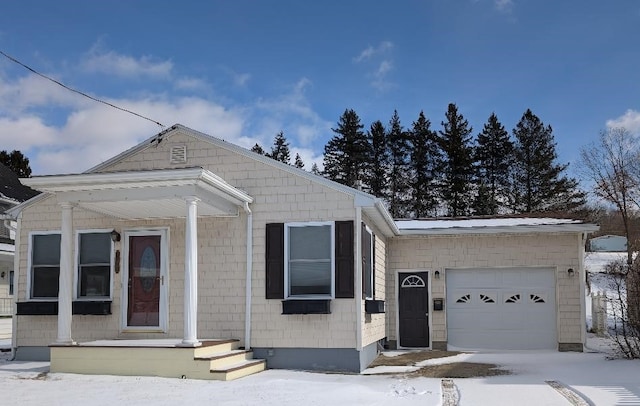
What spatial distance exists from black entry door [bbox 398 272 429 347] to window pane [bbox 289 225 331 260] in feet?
15.5

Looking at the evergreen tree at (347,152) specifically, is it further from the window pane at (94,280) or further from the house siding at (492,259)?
the window pane at (94,280)

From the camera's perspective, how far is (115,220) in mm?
11930

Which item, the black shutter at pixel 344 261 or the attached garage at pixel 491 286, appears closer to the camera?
the black shutter at pixel 344 261

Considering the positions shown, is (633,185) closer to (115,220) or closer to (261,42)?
(261,42)

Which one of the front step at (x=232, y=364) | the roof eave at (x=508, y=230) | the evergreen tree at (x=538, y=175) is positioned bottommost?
the front step at (x=232, y=364)

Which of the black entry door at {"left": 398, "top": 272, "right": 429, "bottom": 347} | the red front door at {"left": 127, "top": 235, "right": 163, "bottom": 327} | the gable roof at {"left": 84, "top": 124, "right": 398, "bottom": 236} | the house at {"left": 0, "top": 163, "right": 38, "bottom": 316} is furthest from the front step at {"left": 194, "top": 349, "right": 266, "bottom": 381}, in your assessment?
the house at {"left": 0, "top": 163, "right": 38, "bottom": 316}

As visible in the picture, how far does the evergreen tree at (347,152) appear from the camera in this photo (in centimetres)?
3703

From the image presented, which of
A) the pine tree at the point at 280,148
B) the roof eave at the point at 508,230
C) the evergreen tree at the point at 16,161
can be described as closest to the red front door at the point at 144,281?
the roof eave at the point at 508,230

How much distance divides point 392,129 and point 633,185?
43.1 ft

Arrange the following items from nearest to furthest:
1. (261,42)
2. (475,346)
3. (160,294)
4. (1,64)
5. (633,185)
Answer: (1,64) → (160,294) → (261,42) → (475,346) → (633,185)

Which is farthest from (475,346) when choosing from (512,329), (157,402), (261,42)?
(157,402)

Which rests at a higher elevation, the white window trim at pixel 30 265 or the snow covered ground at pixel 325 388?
the white window trim at pixel 30 265

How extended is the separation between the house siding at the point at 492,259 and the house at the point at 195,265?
1.62 m

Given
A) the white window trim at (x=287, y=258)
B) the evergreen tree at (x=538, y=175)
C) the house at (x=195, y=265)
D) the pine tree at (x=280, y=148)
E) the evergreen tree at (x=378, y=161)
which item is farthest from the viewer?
the pine tree at (x=280, y=148)
